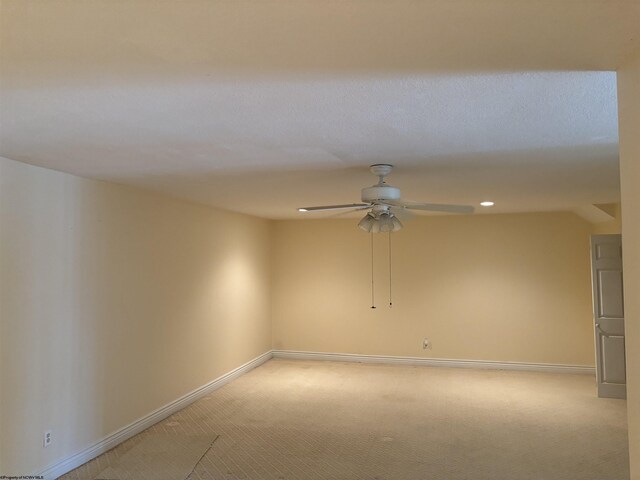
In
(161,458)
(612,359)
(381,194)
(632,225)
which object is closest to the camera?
(632,225)

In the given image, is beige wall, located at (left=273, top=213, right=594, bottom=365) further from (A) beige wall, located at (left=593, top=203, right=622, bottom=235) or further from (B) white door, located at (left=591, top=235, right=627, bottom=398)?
(B) white door, located at (left=591, top=235, right=627, bottom=398)

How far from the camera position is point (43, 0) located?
117 centimetres

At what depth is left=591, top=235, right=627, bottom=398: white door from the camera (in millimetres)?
5035

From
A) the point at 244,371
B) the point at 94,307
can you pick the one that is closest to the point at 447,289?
the point at 244,371

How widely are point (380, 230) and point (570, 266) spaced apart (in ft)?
12.9

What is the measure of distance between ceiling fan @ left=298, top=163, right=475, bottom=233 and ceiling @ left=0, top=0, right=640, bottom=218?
0.21 m

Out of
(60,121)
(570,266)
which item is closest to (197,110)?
(60,121)

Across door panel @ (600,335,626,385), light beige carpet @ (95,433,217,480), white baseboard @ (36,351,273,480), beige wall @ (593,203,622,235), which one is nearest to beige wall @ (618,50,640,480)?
light beige carpet @ (95,433,217,480)

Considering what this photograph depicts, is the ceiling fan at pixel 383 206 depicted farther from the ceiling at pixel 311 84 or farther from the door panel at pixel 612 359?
the door panel at pixel 612 359

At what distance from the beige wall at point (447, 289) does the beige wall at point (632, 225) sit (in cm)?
508

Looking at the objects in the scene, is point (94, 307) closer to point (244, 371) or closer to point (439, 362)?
point (244, 371)

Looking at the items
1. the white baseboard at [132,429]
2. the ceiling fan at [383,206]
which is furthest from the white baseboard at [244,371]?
the ceiling fan at [383,206]

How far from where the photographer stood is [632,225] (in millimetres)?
1448

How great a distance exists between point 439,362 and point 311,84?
5.60m
